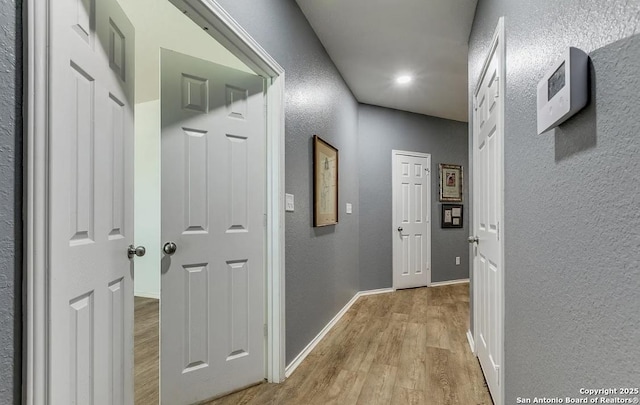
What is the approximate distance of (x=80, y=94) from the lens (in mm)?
947

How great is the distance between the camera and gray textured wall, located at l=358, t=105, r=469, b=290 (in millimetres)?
4082

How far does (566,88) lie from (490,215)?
1.16 m

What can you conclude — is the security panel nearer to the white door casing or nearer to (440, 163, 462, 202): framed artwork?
the white door casing

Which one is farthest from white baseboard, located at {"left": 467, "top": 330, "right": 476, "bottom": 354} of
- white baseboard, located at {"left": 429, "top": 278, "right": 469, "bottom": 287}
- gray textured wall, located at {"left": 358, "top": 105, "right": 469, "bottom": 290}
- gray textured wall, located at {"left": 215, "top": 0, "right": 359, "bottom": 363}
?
white baseboard, located at {"left": 429, "top": 278, "right": 469, "bottom": 287}

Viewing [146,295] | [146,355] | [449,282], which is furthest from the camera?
[449,282]

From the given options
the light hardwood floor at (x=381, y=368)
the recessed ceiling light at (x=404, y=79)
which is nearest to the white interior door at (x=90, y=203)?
the light hardwood floor at (x=381, y=368)

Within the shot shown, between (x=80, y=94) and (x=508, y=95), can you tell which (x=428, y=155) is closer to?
(x=508, y=95)

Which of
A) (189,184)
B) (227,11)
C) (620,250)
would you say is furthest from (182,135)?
(620,250)

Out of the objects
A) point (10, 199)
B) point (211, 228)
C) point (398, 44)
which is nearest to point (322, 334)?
point (211, 228)

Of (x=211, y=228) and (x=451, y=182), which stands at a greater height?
(x=451, y=182)

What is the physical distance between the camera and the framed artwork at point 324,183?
2.51 metres

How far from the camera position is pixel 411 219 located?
433cm

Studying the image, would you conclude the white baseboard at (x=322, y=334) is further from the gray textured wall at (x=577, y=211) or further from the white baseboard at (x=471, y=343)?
the gray textured wall at (x=577, y=211)

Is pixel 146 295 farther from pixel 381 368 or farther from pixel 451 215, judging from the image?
pixel 451 215
